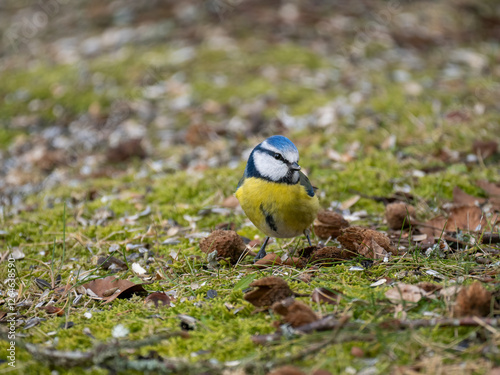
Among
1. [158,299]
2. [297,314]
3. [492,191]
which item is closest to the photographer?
[297,314]

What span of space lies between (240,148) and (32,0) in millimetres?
8736

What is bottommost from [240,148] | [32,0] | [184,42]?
[240,148]

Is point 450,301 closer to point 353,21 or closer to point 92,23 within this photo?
point 353,21

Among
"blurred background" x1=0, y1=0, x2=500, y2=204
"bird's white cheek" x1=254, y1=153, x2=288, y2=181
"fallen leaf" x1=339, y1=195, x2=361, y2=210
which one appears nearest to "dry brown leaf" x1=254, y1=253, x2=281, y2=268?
"bird's white cheek" x1=254, y1=153, x2=288, y2=181

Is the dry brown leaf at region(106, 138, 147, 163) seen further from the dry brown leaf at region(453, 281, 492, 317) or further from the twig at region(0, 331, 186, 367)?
the dry brown leaf at region(453, 281, 492, 317)

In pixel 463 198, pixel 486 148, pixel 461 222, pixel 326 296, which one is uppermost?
pixel 326 296

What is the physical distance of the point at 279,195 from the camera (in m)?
3.55

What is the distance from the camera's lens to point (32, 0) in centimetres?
1248

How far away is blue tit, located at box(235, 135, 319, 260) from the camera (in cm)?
354

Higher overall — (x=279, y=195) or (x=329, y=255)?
(x=279, y=195)

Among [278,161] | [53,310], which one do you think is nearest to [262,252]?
[278,161]

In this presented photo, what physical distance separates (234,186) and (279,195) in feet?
5.26

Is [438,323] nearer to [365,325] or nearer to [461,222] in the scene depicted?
[365,325]

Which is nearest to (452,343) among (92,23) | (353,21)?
(353,21)
